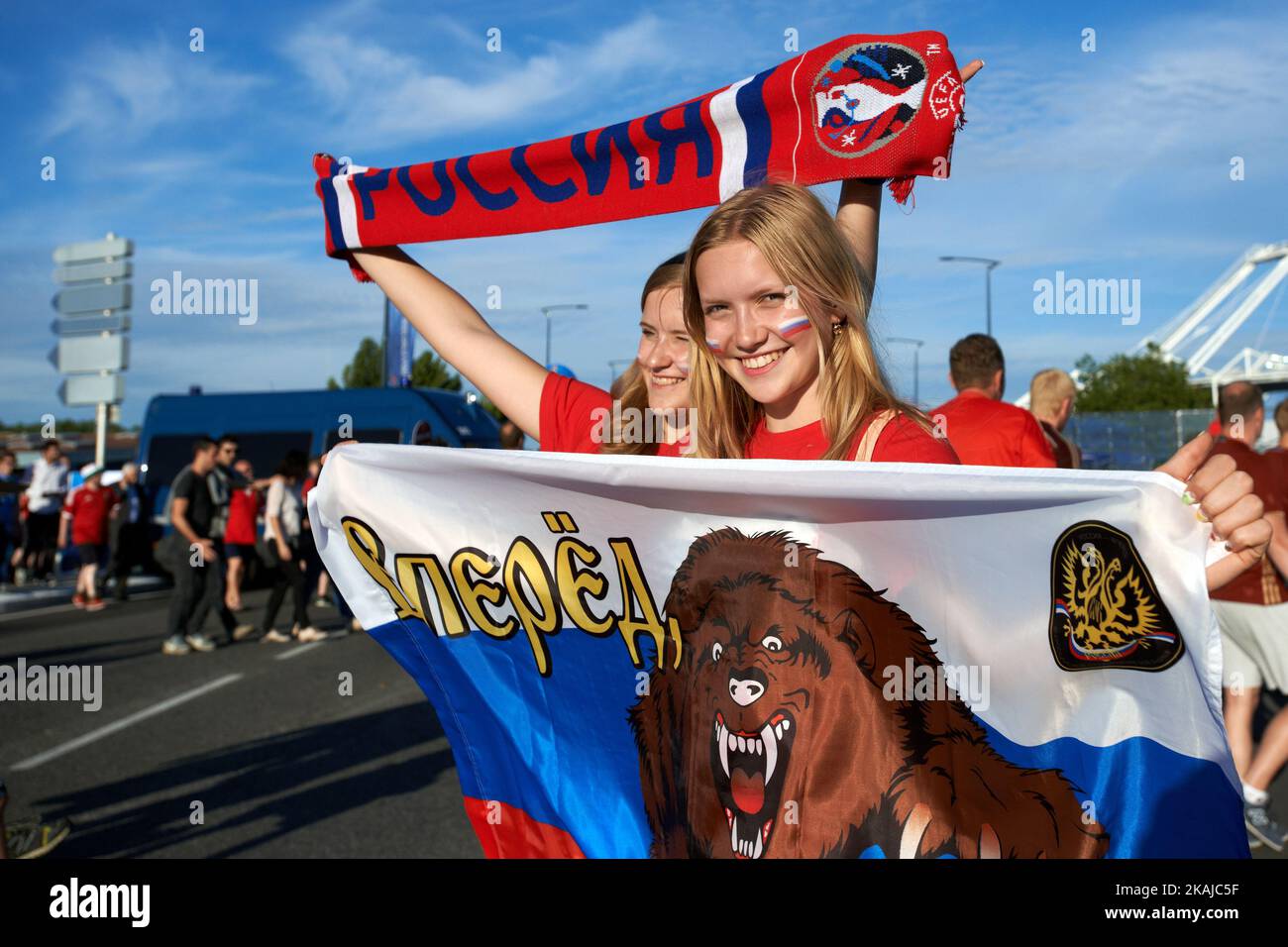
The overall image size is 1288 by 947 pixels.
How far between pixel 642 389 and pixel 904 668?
1.17 metres

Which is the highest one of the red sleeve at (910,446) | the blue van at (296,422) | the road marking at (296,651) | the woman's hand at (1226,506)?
the blue van at (296,422)

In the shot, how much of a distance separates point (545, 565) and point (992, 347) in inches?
162

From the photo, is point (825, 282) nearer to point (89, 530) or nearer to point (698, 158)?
point (698, 158)

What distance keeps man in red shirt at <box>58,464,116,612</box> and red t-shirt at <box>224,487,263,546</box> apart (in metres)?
3.56

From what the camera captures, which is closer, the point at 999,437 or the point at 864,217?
the point at 864,217

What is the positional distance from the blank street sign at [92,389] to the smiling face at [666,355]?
1617 centimetres

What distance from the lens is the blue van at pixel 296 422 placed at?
1650 cm

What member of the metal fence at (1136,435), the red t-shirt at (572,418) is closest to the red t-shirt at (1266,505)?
the red t-shirt at (572,418)

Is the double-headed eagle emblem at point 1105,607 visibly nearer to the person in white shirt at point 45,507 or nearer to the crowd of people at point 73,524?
the crowd of people at point 73,524

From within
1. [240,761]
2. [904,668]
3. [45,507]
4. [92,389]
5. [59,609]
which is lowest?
[240,761]

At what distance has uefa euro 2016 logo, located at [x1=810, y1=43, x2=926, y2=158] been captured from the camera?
2141mm

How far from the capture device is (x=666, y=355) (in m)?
2.71

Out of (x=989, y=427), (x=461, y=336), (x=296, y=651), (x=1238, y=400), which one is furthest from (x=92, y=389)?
(x=461, y=336)
